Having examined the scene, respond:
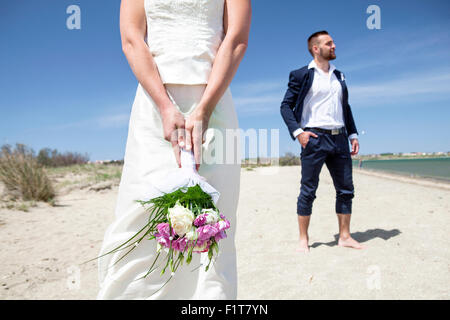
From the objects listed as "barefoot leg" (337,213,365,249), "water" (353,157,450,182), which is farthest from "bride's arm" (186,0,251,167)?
"water" (353,157,450,182)

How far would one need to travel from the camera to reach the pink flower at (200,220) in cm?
105

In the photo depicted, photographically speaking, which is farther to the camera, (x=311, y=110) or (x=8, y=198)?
(x=8, y=198)

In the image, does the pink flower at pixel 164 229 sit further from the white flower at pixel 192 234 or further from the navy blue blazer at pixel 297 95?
the navy blue blazer at pixel 297 95

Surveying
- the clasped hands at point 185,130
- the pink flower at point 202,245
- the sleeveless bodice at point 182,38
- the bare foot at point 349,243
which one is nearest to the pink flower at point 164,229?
the pink flower at point 202,245

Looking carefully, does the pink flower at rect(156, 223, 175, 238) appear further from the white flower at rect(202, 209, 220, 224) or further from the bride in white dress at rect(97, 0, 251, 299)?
the bride in white dress at rect(97, 0, 251, 299)

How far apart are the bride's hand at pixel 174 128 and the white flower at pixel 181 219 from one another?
0.31 meters

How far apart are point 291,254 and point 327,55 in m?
2.21

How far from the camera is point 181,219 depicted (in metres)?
1.01

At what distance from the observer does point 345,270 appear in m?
2.72

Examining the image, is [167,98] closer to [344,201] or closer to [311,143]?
[311,143]
